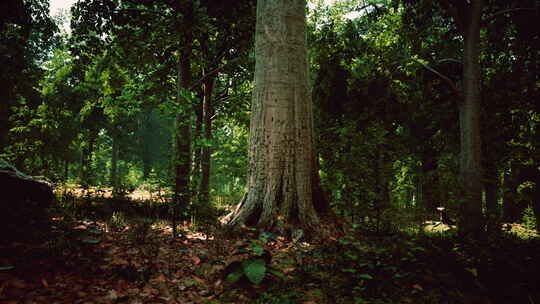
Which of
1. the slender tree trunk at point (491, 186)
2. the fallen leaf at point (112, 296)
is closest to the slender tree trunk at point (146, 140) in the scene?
the slender tree trunk at point (491, 186)

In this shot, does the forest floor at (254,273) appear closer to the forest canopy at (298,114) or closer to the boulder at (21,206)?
the boulder at (21,206)

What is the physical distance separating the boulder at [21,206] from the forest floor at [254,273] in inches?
8.2

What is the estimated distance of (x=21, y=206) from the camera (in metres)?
3.94

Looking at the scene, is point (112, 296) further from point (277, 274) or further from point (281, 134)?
point (281, 134)

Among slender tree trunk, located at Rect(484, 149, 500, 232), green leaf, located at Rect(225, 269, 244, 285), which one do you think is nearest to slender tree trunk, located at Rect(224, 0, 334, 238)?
green leaf, located at Rect(225, 269, 244, 285)

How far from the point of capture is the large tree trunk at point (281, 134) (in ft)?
14.8

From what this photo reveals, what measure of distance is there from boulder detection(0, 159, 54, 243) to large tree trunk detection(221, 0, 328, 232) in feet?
8.35

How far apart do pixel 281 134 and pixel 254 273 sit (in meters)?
2.35

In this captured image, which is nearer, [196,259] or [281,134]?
[196,259]

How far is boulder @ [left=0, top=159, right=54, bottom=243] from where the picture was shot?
131 inches

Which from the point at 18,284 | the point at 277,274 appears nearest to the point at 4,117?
the point at 18,284

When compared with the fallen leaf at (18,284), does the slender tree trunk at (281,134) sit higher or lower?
higher

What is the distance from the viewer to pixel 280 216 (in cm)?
438

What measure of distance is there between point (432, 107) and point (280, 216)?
406 inches
